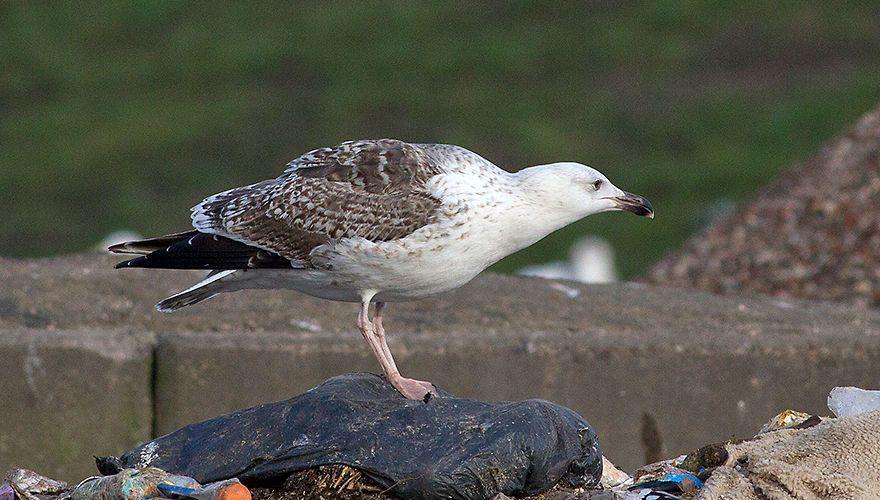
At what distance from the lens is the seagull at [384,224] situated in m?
6.46

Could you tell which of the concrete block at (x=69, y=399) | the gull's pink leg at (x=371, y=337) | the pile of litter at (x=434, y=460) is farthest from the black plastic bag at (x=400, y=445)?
the concrete block at (x=69, y=399)

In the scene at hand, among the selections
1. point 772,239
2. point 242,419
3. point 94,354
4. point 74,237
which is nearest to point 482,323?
point 94,354

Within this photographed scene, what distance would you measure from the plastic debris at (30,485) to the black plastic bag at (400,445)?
238 millimetres

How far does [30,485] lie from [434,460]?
1.48 m

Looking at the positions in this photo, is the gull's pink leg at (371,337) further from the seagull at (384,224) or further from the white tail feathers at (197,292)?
the white tail feathers at (197,292)

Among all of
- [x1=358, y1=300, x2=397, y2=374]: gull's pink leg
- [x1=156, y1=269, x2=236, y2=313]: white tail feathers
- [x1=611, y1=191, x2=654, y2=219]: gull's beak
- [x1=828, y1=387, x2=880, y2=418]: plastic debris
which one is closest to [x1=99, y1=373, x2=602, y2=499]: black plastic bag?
[x1=358, y1=300, x2=397, y2=374]: gull's pink leg

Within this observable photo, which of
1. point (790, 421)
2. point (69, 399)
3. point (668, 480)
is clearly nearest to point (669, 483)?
point (668, 480)

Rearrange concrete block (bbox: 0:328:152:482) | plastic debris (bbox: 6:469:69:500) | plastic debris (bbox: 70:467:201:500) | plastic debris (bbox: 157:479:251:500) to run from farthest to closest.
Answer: concrete block (bbox: 0:328:152:482)
plastic debris (bbox: 6:469:69:500)
plastic debris (bbox: 70:467:201:500)
plastic debris (bbox: 157:479:251:500)

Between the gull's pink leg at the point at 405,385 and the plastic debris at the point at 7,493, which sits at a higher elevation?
the gull's pink leg at the point at 405,385

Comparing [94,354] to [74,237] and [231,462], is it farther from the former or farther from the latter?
[74,237]

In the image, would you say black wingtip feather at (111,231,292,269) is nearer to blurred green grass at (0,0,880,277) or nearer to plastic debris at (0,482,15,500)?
→ plastic debris at (0,482,15,500)

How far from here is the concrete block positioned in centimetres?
766

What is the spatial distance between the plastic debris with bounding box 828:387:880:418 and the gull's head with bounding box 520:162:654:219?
0.99 m

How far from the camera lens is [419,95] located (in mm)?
22031
